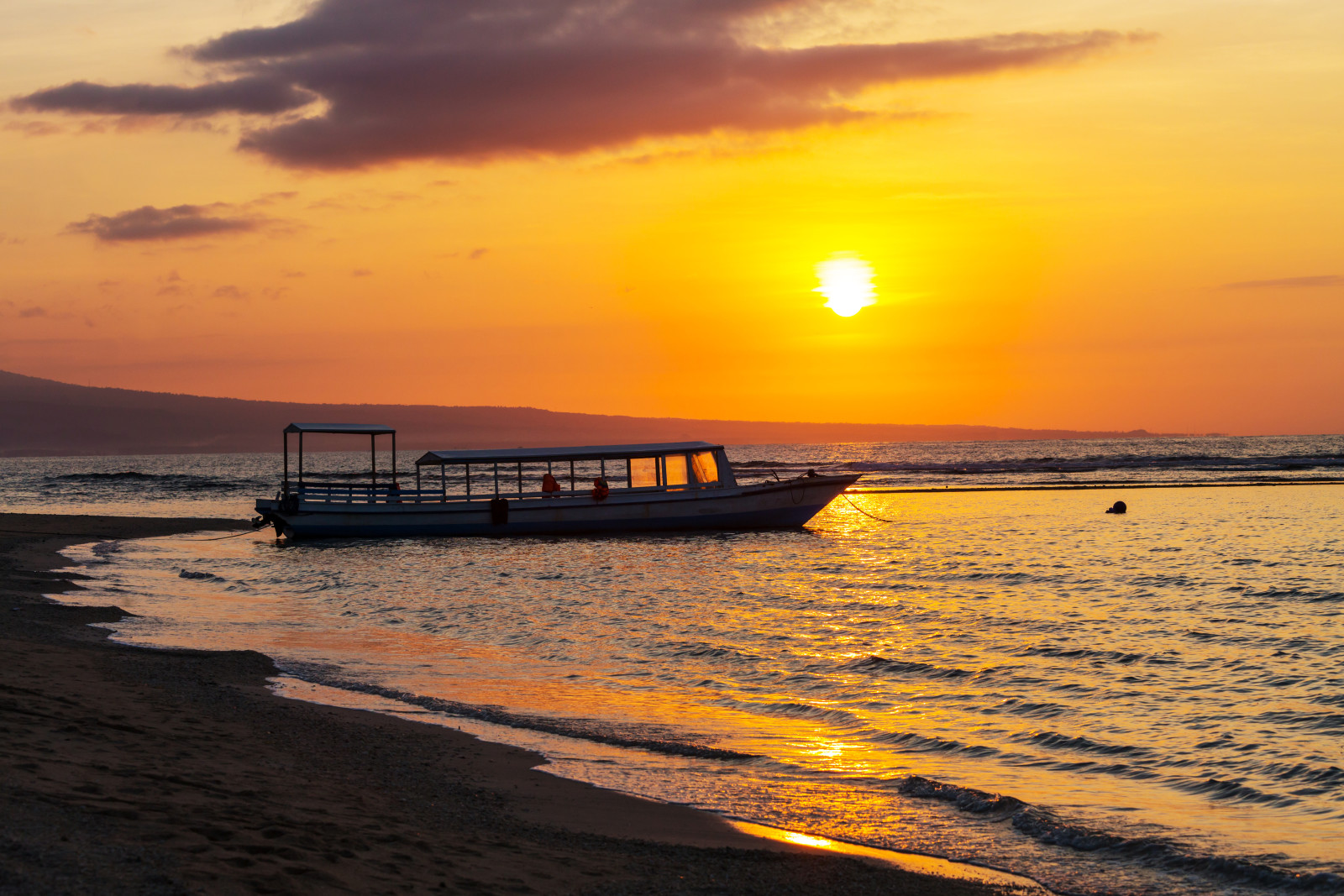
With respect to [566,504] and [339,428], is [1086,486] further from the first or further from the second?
[339,428]

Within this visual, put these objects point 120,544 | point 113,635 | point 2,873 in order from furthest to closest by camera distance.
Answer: point 120,544
point 113,635
point 2,873

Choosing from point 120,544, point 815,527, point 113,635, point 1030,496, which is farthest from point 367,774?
point 1030,496

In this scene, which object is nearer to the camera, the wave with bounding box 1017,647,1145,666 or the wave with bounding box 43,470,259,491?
the wave with bounding box 1017,647,1145,666

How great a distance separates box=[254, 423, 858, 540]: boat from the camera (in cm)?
4175

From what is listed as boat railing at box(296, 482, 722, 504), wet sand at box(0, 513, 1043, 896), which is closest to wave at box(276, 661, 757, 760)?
wet sand at box(0, 513, 1043, 896)

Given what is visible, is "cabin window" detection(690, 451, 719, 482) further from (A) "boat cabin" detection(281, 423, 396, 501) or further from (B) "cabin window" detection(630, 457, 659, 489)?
(A) "boat cabin" detection(281, 423, 396, 501)

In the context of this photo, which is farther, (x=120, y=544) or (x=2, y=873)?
(x=120, y=544)

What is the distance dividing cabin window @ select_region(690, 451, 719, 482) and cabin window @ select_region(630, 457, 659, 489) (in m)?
1.60

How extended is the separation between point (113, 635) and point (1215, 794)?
50.2 feet

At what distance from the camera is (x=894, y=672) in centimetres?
1491

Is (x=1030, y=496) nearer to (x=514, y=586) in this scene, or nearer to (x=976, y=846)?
(x=514, y=586)

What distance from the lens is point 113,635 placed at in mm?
16500

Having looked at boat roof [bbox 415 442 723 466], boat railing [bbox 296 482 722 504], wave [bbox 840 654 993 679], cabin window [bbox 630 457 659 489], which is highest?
boat roof [bbox 415 442 723 466]

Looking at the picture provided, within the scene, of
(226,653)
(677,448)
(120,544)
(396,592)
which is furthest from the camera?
(677,448)
